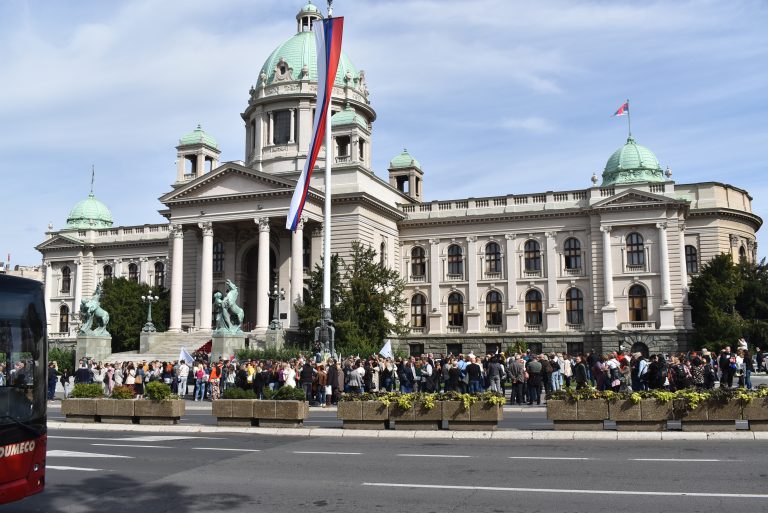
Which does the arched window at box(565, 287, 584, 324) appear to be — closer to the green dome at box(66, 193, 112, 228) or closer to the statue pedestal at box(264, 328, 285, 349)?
the statue pedestal at box(264, 328, 285, 349)

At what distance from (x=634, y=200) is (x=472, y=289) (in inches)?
559

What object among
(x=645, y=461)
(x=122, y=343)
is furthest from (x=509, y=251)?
(x=645, y=461)

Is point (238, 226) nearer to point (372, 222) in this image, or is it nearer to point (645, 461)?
point (372, 222)

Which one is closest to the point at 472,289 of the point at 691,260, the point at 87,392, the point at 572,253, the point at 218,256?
the point at 572,253

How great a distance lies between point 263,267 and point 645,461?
142ft

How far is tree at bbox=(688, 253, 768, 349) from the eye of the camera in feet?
174

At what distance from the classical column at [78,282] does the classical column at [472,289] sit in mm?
37923

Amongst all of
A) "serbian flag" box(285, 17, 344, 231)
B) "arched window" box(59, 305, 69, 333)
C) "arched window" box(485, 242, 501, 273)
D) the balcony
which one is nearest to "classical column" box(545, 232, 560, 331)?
"arched window" box(485, 242, 501, 273)

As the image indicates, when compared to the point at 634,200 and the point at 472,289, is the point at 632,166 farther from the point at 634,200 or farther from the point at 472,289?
the point at 472,289

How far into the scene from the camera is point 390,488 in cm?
1197

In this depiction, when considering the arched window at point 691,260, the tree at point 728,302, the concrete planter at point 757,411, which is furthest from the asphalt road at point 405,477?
the arched window at point 691,260

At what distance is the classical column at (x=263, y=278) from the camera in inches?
2158

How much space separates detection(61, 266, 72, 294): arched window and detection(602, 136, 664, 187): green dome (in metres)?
51.1

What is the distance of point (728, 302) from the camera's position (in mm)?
54844
